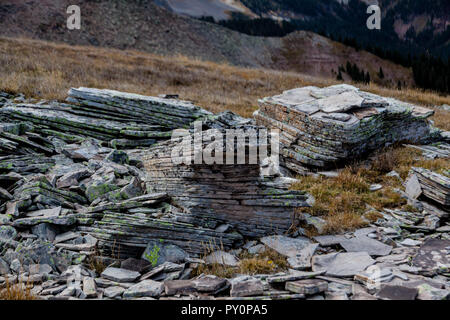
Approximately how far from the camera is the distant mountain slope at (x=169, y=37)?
41625mm

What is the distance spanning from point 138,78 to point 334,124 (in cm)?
1428

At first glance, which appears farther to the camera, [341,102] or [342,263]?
[341,102]

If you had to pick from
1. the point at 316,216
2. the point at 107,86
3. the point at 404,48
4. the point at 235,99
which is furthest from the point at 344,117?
the point at 404,48

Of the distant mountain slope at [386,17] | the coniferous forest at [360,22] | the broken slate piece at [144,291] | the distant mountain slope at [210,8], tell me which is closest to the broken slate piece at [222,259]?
the broken slate piece at [144,291]

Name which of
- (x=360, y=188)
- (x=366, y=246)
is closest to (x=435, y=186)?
(x=360, y=188)

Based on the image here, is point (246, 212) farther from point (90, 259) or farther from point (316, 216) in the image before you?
point (90, 259)

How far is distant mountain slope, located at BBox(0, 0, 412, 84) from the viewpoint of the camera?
41625mm

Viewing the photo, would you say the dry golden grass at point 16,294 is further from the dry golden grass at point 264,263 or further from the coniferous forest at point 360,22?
the coniferous forest at point 360,22

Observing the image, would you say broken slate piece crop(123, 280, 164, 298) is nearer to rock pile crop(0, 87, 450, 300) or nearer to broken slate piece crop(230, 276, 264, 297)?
rock pile crop(0, 87, 450, 300)

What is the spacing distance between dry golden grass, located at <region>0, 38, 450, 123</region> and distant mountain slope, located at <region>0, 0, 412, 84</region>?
18748 mm

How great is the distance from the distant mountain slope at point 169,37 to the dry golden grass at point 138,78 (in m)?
18.7

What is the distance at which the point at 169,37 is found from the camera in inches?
1885

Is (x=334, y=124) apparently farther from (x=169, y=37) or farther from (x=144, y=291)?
(x=169, y=37)

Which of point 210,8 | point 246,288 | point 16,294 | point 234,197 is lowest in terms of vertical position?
point 246,288
